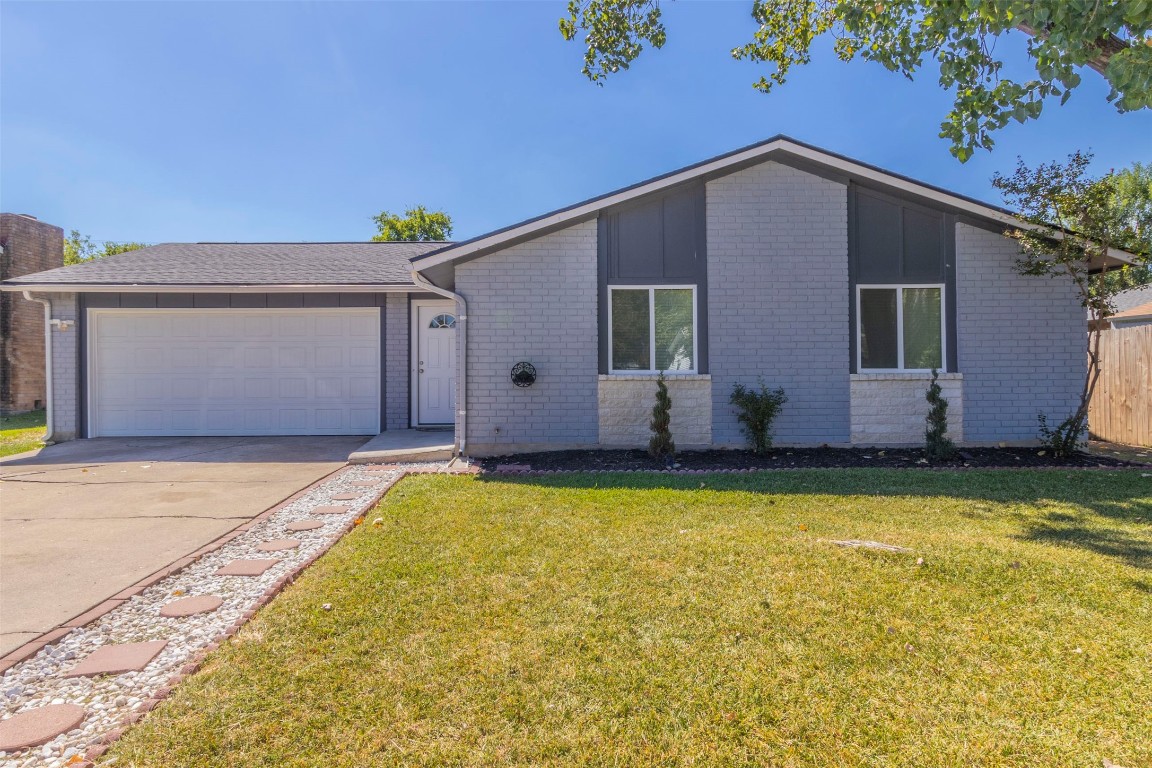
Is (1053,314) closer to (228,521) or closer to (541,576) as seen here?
(541,576)

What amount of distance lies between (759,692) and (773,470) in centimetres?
502

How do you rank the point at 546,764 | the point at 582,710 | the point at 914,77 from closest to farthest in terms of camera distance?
the point at 546,764, the point at 582,710, the point at 914,77

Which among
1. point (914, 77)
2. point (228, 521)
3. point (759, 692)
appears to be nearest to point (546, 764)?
point (759, 692)

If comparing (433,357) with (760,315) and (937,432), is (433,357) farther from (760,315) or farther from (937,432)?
(937,432)

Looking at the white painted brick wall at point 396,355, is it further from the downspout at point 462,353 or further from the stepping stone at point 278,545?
the stepping stone at point 278,545

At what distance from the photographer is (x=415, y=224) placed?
32.1 metres

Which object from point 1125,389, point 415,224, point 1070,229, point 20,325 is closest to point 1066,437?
point 1070,229

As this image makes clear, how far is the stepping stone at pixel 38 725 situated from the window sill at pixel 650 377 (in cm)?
651

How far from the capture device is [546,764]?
1.90 meters

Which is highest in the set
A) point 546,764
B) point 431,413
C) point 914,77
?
point 914,77

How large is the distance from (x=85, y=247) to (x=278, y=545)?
1906 inches

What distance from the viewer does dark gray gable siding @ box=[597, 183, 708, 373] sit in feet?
26.7

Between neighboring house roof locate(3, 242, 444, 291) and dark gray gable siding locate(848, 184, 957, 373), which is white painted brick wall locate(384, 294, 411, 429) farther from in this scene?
dark gray gable siding locate(848, 184, 957, 373)

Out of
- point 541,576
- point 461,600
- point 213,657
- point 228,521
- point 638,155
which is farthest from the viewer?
point 638,155
